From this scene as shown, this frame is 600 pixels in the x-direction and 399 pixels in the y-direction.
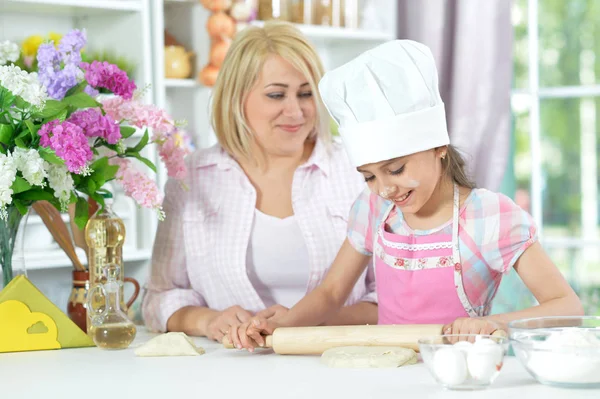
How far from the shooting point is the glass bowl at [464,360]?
1.22 meters

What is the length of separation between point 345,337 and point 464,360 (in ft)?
1.16

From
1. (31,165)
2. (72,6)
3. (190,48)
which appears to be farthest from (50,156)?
(190,48)

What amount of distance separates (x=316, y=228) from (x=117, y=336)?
0.63 metres

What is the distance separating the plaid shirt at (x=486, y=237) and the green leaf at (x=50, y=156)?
664 millimetres

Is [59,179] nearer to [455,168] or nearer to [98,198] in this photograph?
[98,198]

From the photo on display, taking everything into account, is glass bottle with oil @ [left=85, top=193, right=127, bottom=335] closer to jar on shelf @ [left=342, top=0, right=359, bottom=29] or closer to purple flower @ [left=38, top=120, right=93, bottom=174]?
purple flower @ [left=38, top=120, right=93, bottom=174]

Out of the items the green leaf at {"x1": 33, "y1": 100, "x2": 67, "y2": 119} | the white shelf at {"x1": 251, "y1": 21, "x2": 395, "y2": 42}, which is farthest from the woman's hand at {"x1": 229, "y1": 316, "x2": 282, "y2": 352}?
the white shelf at {"x1": 251, "y1": 21, "x2": 395, "y2": 42}

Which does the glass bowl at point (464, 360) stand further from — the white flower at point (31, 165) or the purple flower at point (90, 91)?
the purple flower at point (90, 91)

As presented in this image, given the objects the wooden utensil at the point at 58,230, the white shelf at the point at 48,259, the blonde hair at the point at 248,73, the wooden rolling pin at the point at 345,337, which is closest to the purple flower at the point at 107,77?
the wooden utensil at the point at 58,230

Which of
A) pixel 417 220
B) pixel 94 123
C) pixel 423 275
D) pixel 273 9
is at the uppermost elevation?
pixel 273 9

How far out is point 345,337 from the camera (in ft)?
5.08

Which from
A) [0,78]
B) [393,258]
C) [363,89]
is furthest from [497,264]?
→ [0,78]

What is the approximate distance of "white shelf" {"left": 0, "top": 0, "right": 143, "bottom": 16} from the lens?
2.88 metres

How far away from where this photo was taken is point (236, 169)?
7.28ft
